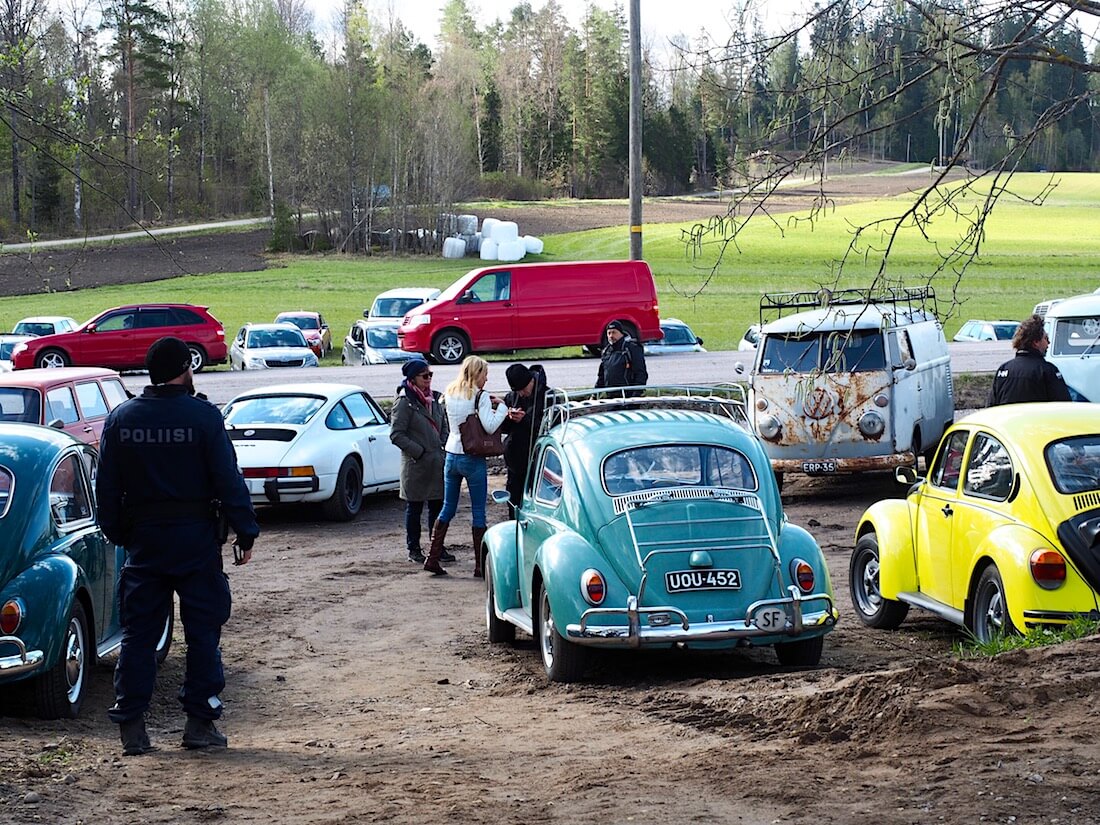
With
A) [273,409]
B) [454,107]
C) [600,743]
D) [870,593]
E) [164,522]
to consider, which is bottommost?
[870,593]

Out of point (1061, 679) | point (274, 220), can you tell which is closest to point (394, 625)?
point (1061, 679)

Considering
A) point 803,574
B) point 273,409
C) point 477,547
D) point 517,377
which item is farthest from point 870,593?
point 273,409

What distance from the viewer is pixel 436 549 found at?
1303cm

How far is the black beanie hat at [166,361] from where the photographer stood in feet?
23.1

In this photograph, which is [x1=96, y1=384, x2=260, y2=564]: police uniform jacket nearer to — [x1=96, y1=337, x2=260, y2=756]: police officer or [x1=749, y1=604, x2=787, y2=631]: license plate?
[x1=96, y1=337, x2=260, y2=756]: police officer

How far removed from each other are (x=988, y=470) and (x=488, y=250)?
61265 mm

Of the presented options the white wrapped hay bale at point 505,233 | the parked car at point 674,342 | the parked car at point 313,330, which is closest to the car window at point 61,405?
the parked car at point 674,342

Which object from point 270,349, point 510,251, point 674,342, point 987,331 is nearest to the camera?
point 270,349

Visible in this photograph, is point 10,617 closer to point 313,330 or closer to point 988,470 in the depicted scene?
point 988,470

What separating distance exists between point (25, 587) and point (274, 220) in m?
70.2

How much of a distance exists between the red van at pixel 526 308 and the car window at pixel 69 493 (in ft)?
71.3

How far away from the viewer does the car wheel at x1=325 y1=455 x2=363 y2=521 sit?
16.2 metres

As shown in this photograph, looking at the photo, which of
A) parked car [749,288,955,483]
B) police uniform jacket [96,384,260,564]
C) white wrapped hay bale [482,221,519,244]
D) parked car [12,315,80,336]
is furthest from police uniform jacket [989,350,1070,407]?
white wrapped hay bale [482,221,519,244]

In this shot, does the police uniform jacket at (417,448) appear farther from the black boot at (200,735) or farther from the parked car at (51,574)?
the black boot at (200,735)
